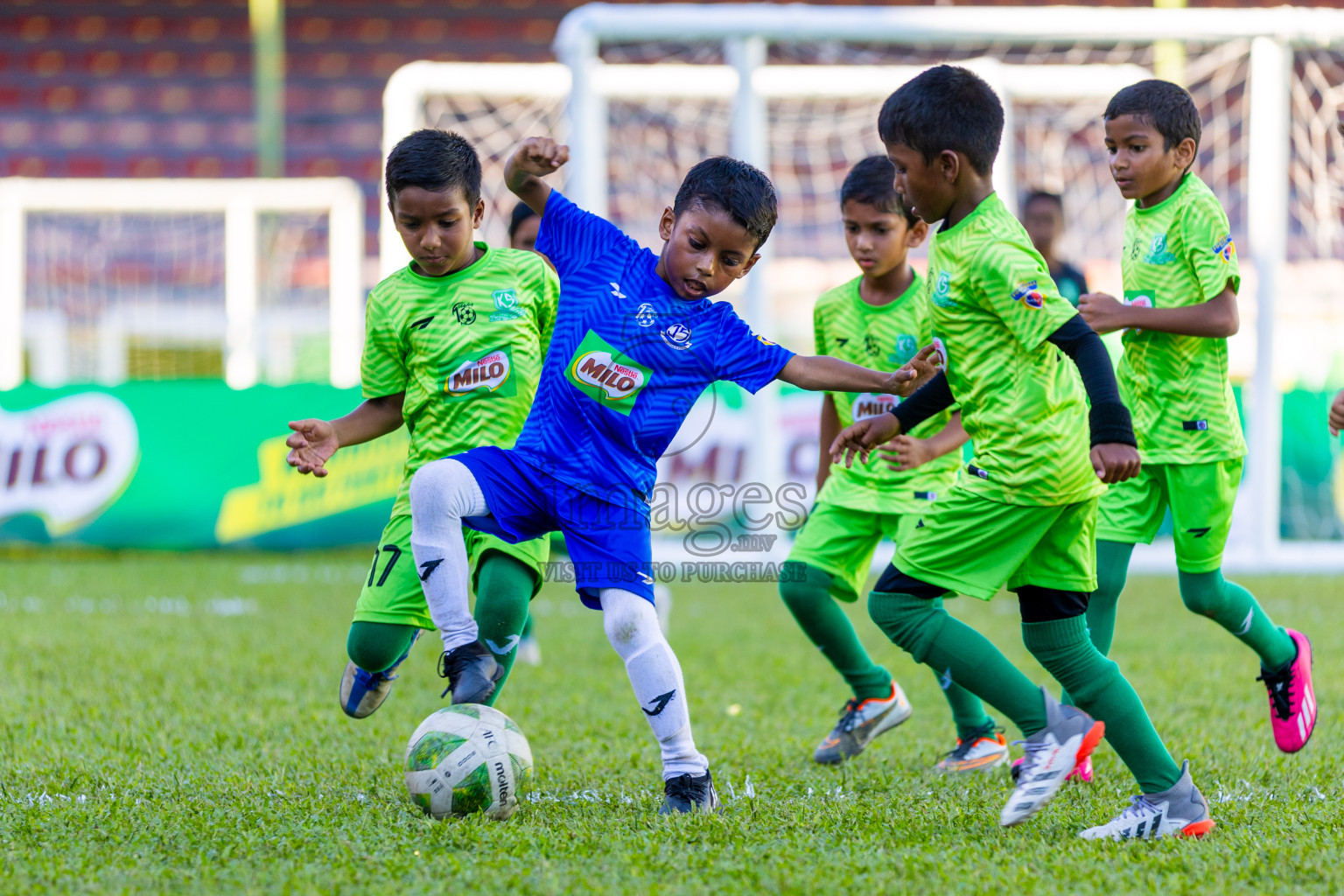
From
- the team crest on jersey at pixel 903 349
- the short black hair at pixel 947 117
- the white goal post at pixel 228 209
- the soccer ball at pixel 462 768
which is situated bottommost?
the white goal post at pixel 228 209

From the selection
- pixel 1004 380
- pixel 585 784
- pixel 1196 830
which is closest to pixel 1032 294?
pixel 1004 380

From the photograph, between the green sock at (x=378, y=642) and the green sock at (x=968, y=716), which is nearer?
the green sock at (x=378, y=642)

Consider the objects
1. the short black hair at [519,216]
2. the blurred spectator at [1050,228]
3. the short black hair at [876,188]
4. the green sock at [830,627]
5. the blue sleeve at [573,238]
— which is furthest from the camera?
the blurred spectator at [1050,228]

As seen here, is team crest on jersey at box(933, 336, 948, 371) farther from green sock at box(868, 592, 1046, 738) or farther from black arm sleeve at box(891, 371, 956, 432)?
green sock at box(868, 592, 1046, 738)

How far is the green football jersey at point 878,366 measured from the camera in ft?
13.6

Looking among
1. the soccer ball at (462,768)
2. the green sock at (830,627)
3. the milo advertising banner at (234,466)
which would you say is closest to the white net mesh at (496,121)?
the milo advertising banner at (234,466)

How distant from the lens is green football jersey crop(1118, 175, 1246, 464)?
368 cm

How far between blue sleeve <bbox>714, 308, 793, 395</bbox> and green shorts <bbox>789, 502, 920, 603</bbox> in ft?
3.61

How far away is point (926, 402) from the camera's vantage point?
10.6ft

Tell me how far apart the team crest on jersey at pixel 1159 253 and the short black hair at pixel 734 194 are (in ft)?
4.10

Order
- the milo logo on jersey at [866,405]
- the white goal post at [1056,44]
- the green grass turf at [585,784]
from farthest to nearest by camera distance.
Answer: the white goal post at [1056,44]
the milo logo on jersey at [866,405]
the green grass turf at [585,784]

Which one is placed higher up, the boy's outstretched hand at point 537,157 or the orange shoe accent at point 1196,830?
the boy's outstretched hand at point 537,157

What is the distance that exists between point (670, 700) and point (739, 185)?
1198mm

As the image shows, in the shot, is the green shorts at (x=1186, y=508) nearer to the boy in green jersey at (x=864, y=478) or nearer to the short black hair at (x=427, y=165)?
the boy in green jersey at (x=864, y=478)
